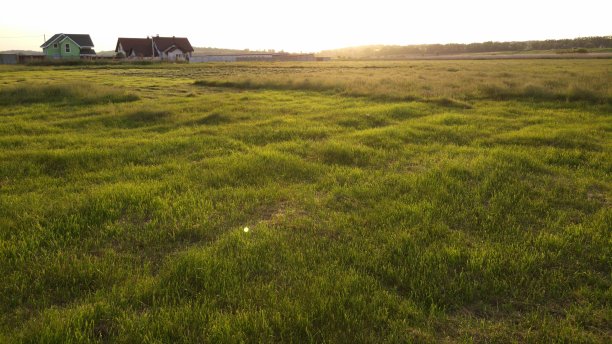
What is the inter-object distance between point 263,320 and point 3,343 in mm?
2176

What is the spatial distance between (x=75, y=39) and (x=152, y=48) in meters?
14.3

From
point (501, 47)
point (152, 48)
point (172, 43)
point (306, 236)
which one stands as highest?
point (501, 47)

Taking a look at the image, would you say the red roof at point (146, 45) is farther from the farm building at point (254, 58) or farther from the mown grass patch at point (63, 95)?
the mown grass patch at point (63, 95)

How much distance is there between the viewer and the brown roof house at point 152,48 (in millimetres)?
74938

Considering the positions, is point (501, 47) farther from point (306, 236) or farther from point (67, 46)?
point (306, 236)

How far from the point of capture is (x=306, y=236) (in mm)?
5070

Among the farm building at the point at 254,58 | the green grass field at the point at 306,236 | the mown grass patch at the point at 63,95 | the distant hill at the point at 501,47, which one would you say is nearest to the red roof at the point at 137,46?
the farm building at the point at 254,58

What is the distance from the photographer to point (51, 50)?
240ft

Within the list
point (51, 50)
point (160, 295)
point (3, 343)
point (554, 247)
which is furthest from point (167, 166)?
point (51, 50)

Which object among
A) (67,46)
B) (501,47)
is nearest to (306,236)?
(67,46)

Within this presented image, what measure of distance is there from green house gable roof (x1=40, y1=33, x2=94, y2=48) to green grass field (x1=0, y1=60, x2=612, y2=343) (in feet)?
247

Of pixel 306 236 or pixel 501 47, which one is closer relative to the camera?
pixel 306 236

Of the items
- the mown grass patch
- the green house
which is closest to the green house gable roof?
the green house

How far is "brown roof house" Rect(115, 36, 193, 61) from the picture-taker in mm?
74938
